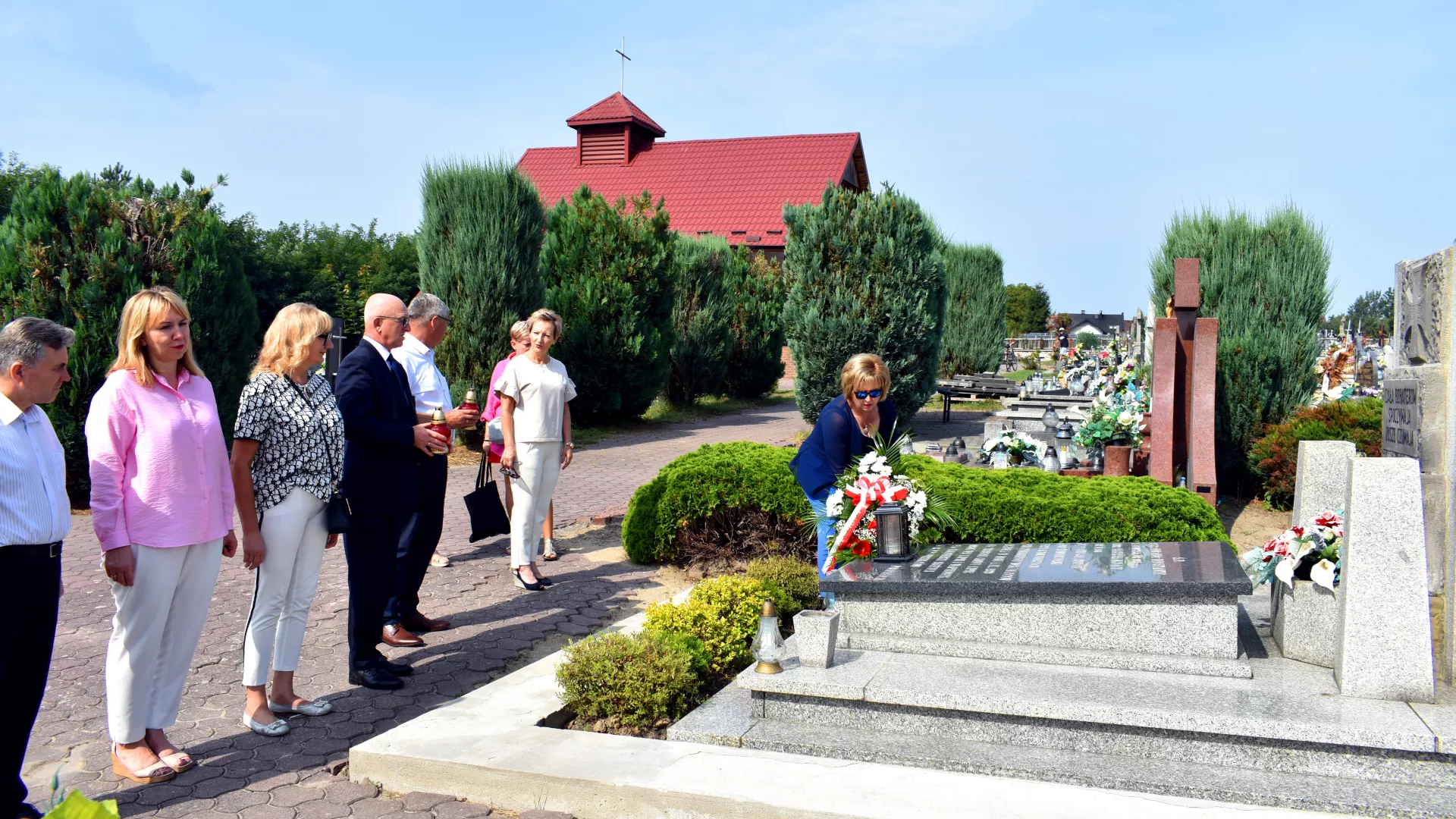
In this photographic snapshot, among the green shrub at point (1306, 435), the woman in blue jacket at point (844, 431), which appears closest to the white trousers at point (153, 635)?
the woman in blue jacket at point (844, 431)

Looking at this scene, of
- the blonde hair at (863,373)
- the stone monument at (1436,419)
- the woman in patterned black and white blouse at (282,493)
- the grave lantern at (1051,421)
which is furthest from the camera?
the grave lantern at (1051,421)

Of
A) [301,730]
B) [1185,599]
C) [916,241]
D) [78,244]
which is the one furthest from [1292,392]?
[78,244]

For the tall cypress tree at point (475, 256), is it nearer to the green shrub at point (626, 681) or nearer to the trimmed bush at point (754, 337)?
the trimmed bush at point (754, 337)

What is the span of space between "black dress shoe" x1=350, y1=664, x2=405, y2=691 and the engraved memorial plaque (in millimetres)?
4800

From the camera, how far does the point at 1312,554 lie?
14.3ft

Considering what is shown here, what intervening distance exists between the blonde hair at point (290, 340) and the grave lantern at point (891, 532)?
2769 mm

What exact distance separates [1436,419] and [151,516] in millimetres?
5202

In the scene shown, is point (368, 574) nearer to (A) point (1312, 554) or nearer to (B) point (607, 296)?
(A) point (1312, 554)

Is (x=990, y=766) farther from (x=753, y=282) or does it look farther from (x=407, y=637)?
(x=753, y=282)

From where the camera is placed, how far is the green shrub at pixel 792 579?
19.4 ft

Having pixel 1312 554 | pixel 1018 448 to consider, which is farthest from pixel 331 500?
pixel 1018 448

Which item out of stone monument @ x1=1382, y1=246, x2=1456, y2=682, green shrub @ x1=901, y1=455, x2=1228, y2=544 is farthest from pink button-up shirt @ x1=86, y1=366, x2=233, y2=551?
stone monument @ x1=1382, y1=246, x2=1456, y2=682

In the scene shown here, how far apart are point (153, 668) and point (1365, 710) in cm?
456

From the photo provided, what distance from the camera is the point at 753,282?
2341cm
